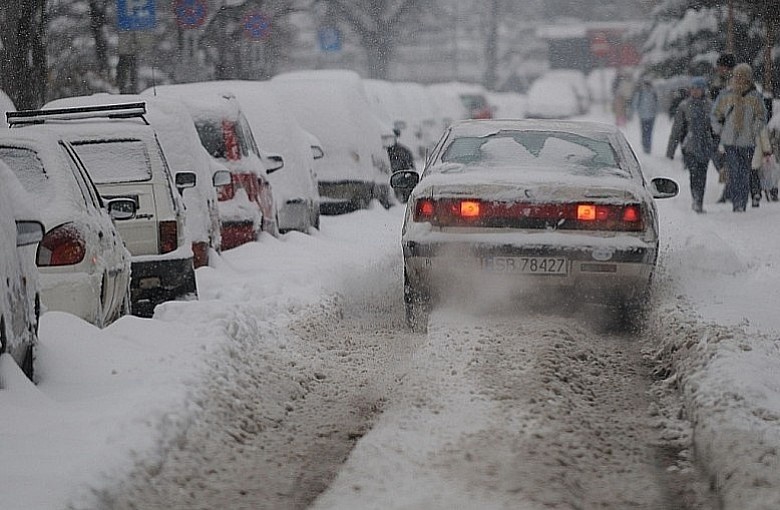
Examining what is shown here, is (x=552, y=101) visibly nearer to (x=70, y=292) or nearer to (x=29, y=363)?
(x=70, y=292)

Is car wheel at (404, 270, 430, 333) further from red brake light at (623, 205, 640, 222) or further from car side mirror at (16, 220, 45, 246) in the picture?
car side mirror at (16, 220, 45, 246)

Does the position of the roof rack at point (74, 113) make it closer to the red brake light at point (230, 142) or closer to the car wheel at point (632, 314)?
the red brake light at point (230, 142)

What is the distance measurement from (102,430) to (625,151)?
200 inches

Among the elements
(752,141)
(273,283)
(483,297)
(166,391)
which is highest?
(166,391)

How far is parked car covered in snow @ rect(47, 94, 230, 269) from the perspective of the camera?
10.4 metres

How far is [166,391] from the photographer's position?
610 cm

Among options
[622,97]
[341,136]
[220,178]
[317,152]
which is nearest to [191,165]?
[220,178]

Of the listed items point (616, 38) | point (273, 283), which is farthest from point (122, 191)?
point (616, 38)

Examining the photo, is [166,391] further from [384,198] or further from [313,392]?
[384,198]

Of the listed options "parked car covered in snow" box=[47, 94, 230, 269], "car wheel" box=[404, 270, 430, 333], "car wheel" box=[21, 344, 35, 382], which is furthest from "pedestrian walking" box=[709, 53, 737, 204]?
"car wheel" box=[21, 344, 35, 382]

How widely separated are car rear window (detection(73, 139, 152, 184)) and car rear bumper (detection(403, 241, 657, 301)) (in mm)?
2109

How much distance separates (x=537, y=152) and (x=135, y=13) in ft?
30.5

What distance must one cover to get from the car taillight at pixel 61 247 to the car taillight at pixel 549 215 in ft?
7.73

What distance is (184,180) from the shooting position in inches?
388
